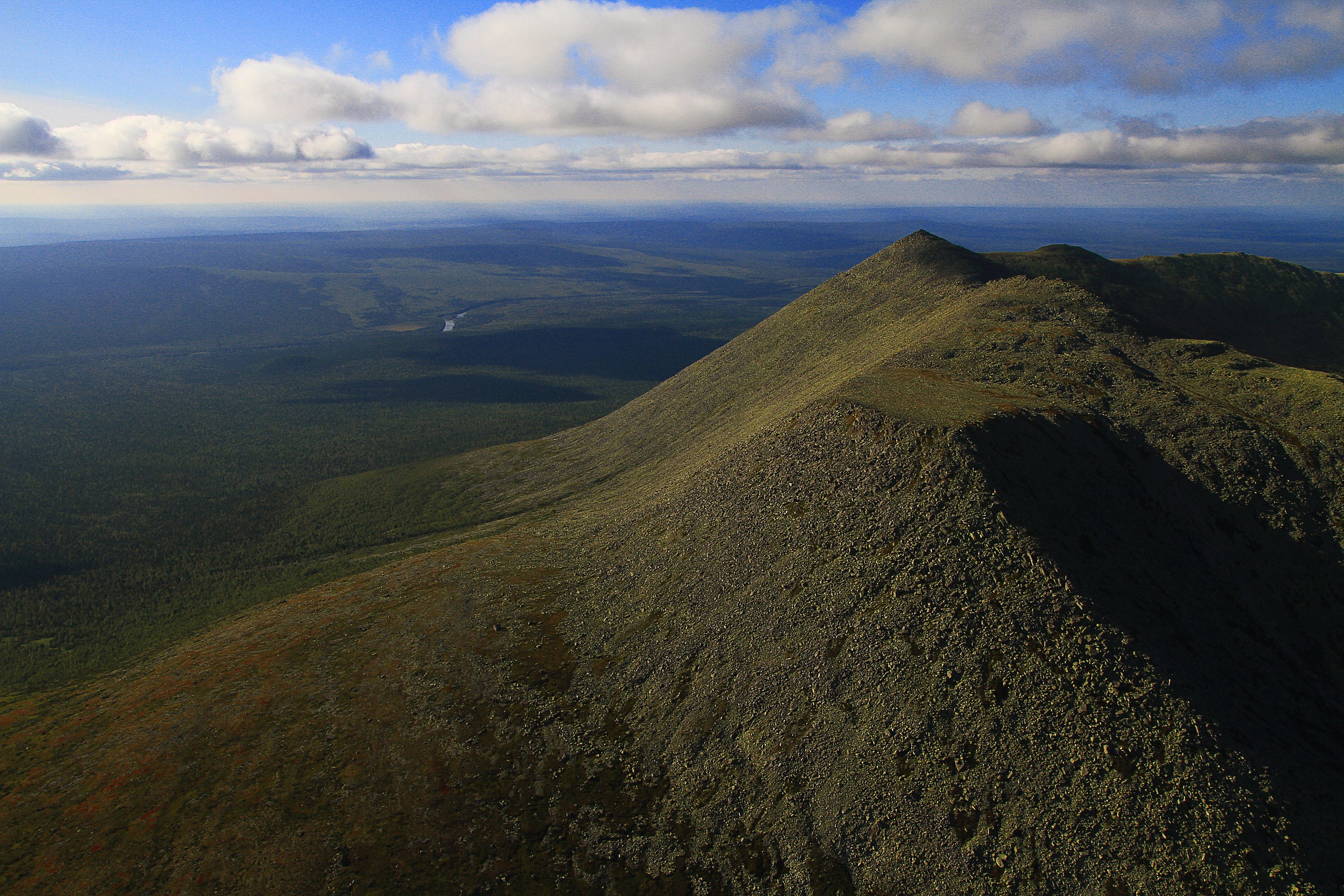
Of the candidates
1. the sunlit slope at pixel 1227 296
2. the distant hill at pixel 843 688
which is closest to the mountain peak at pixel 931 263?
the sunlit slope at pixel 1227 296

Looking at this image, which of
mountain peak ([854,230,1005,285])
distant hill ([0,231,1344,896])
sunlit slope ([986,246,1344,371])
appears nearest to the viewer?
distant hill ([0,231,1344,896])

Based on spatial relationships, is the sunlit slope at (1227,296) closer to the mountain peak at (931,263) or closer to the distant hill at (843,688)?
the mountain peak at (931,263)

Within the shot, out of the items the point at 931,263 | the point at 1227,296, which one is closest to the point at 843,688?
the point at 931,263

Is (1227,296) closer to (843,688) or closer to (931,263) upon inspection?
(931,263)

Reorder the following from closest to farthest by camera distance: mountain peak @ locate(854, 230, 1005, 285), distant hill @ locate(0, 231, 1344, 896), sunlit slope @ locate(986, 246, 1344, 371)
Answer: distant hill @ locate(0, 231, 1344, 896)
sunlit slope @ locate(986, 246, 1344, 371)
mountain peak @ locate(854, 230, 1005, 285)

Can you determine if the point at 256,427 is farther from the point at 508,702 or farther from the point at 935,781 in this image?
the point at 935,781

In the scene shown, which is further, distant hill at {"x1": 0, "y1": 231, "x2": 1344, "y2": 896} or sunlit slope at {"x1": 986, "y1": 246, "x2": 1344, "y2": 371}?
sunlit slope at {"x1": 986, "y1": 246, "x2": 1344, "y2": 371}

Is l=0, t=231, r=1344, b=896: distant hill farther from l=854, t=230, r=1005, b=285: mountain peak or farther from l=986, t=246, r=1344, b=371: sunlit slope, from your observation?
l=854, t=230, r=1005, b=285: mountain peak

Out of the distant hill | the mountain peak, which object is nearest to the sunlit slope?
the mountain peak
